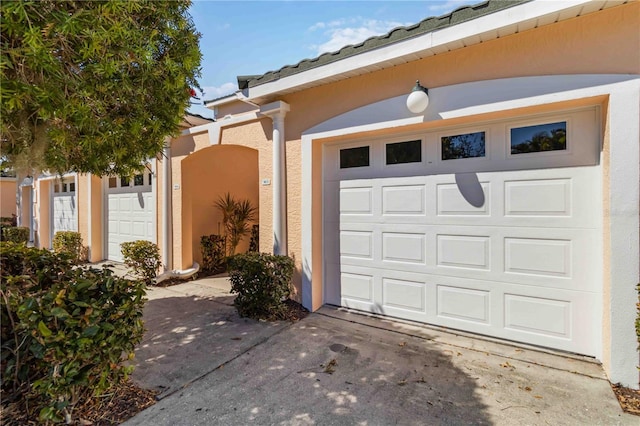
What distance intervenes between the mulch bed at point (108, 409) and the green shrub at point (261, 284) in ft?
6.79

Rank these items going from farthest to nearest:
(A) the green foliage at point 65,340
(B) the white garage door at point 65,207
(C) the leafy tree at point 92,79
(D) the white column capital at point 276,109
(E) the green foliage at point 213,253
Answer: (B) the white garage door at point 65,207
(E) the green foliage at point 213,253
(D) the white column capital at point 276,109
(A) the green foliage at point 65,340
(C) the leafy tree at point 92,79

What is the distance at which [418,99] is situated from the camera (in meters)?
4.11

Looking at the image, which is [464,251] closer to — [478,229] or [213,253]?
[478,229]

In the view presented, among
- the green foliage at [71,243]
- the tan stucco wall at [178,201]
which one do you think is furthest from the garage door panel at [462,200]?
the green foliage at [71,243]

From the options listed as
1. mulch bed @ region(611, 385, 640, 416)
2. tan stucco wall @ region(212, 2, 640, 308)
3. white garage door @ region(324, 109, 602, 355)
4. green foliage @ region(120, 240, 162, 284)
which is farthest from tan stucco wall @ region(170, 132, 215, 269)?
mulch bed @ region(611, 385, 640, 416)

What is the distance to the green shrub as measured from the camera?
496 cm

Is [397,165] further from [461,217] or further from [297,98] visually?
[297,98]

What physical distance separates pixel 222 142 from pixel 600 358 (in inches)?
274

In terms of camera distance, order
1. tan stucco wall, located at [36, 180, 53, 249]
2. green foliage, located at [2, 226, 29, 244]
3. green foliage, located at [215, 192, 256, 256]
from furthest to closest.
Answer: green foliage, located at [2, 226, 29, 244], tan stucco wall, located at [36, 180, 53, 249], green foliage, located at [215, 192, 256, 256]

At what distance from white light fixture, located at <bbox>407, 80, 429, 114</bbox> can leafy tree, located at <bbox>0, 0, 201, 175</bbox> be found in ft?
8.92

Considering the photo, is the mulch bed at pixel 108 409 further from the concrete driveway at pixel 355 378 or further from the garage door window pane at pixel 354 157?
the garage door window pane at pixel 354 157

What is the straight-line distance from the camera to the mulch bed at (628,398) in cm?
283

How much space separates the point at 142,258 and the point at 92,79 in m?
5.64

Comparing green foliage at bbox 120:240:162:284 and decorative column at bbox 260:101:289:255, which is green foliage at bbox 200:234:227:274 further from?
decorative column at bbox 260:101:289:255
